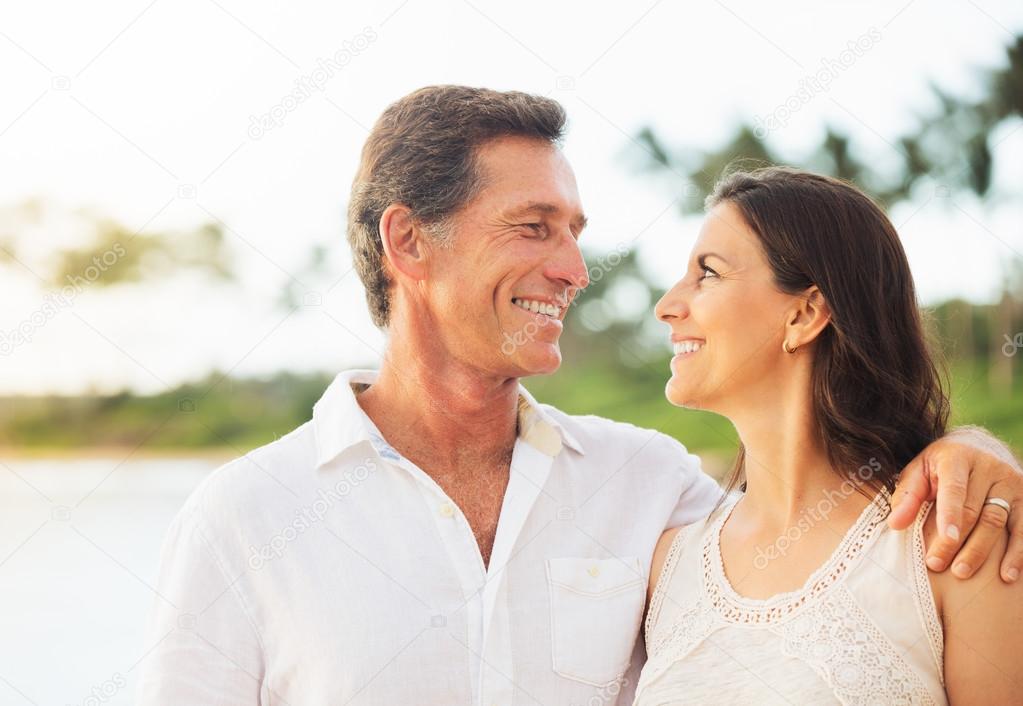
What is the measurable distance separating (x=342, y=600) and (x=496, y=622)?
0.34 m

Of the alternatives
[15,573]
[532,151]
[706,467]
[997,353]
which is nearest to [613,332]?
[706,467]

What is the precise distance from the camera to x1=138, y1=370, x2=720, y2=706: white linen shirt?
2.25 m

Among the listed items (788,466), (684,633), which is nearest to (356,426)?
(684,633)

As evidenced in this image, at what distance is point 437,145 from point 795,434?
3.89ft

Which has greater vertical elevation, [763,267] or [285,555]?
[763,267]

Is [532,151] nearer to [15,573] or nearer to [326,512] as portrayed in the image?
[326,512]

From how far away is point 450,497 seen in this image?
251cm

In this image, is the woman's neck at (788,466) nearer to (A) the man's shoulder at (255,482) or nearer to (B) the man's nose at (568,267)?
(B) the man's nose at (568,267)

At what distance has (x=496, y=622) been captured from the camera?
2295 millimetres

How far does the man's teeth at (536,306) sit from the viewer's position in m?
2.70
